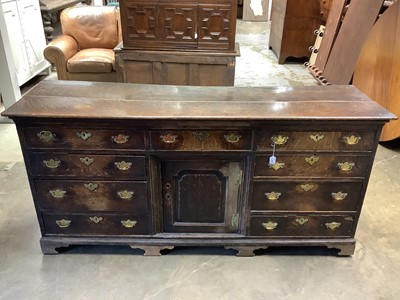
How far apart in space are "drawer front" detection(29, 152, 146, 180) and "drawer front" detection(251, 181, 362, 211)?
1.93 ft

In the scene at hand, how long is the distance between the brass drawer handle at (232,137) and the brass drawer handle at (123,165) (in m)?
0.47

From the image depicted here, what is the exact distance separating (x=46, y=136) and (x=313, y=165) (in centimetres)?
124

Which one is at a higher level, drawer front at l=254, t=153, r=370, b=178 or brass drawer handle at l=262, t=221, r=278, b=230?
drawer front at l=254, t=153, r=370, b=178

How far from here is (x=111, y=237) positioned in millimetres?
1859

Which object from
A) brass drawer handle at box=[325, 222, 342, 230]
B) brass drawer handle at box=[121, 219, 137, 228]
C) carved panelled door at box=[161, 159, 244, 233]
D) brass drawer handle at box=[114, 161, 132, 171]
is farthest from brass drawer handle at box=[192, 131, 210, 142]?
brass drawer handle at box=[325, 222, 342, 230]

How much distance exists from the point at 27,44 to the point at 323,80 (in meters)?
3.59

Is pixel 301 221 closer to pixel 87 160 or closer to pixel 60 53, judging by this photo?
pixel 87 160

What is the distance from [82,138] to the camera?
63.3 inches

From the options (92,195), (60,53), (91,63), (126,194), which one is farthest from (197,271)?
(60,53)

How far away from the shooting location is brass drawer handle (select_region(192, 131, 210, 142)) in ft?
5.27

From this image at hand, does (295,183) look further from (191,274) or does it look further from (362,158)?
(191,274)

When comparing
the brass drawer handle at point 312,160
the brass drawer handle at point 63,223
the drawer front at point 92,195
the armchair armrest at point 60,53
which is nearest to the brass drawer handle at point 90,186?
the drawer front at point 92,195

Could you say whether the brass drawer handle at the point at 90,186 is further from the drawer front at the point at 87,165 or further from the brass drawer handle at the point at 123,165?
the brass drawer handle at the point at 123,165

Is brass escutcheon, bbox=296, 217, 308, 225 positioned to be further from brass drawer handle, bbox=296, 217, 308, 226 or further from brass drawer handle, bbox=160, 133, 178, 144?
brass drawer handle, bbox=160, 133, 178, 144
